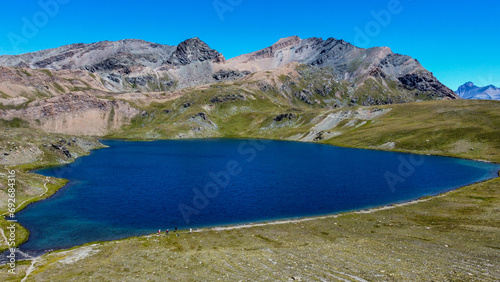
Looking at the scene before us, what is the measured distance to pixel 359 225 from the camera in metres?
62.5

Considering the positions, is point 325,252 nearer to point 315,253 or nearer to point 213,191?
point 315,253

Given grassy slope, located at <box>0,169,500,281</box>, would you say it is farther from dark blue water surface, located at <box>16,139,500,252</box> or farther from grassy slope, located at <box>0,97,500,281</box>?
dark blue water surface, located at <box>16,139,500,252</box>

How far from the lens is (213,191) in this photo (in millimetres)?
96562

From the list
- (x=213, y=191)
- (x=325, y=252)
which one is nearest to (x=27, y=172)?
(x=213, y=191)

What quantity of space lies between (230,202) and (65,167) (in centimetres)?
10096

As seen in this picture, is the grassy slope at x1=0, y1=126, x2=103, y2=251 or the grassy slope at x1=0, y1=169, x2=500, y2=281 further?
the grassy slope at x1=0, y1=126, x2=103, y2=251

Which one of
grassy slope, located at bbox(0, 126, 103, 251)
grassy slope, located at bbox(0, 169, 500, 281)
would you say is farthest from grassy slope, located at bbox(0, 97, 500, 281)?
grassy slope, located at bbox(0, 126, 103, 251)

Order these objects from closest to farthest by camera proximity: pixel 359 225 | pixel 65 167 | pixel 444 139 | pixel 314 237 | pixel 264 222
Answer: pixel 314 237 < pixel 359 225 < pixel 264 222 < pixel 65 167 < pixel 444 139

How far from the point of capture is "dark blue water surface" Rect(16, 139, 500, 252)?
68.5m

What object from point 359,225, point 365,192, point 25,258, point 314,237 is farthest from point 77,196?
point 365,192

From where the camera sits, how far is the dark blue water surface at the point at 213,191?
6850cm

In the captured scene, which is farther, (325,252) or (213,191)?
(213,191)

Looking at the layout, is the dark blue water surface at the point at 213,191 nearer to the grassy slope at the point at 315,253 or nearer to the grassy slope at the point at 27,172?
the grassy slope at the point at 27,172

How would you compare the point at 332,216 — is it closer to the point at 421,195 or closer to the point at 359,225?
the point at 359,225
